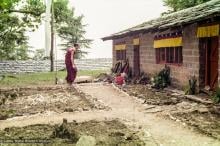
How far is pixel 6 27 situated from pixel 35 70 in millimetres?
4040

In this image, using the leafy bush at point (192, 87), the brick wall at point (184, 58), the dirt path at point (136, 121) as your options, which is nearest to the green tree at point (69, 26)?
the brick wall at point (184, 58)

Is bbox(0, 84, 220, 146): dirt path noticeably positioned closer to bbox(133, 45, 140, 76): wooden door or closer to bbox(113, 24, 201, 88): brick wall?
bbox(113, 24, 201, 88): brick wall

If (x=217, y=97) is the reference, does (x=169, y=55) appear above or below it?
above

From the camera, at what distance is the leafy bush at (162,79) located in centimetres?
1931

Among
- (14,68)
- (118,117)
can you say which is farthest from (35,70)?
(118,117)

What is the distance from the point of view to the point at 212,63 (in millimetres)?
15961

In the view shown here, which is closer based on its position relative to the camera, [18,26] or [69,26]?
[18,26]

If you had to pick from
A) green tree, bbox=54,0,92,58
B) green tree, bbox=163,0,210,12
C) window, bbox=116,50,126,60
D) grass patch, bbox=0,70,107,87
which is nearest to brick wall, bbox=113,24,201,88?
window, bbox=116,50,126,60

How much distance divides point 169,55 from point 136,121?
27.5 feet

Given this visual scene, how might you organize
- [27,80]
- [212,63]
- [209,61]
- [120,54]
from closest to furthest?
[212,63]
[209,61]
[27,80]
[120,54]

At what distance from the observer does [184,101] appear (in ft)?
49.0

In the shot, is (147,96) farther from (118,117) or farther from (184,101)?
(118,117)

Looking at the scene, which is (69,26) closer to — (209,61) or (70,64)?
(70,64)

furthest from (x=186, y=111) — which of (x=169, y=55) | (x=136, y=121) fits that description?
(x=169, y=55)
